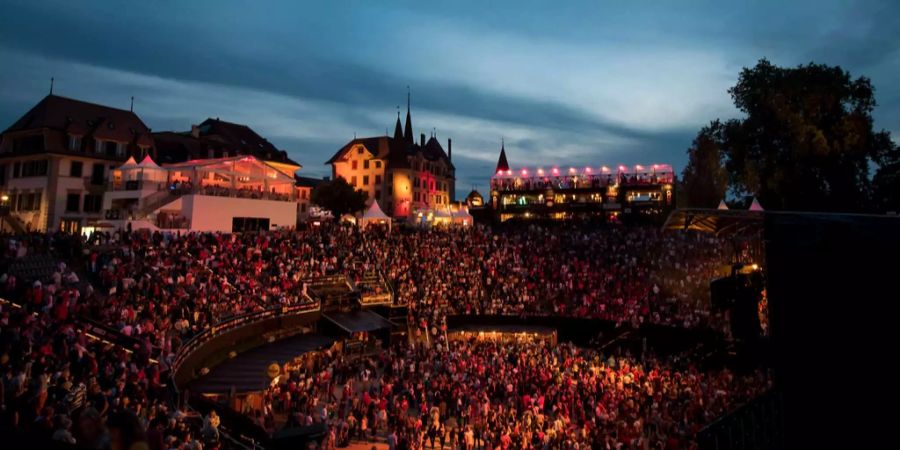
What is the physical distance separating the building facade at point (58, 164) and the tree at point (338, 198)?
60.7 ft

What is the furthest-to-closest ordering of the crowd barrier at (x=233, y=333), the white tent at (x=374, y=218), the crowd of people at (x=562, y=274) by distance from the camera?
the white tent at (x=374, y=218), the crowd of people at (x=562, y=274), the crowd barrier at (x=233, y=333)

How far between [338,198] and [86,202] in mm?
21357

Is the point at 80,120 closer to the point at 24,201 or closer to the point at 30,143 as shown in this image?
the point at 30,143

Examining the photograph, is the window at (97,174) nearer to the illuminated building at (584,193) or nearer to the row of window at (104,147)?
the row of window at (104,147)

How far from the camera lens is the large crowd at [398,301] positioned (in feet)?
33.6

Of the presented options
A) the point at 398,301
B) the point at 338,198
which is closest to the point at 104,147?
the point at 338,198

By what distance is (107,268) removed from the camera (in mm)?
17312

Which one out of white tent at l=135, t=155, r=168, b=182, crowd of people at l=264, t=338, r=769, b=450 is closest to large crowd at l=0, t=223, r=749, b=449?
crowd of people at l=264, t=338, r=769, b=450

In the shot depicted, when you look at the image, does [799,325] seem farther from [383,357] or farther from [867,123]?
[867,123]

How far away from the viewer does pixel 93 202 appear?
3516 centimetres

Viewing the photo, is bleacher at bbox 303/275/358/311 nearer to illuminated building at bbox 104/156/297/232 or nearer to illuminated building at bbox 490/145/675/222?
illuminated building at bbox 104/156/297/232

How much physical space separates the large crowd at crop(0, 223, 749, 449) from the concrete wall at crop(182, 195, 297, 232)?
14.7ft

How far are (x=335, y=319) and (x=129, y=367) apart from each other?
488 inches

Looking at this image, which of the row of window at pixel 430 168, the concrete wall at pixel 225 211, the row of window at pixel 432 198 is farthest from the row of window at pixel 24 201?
the row of window at pixel 432 198
